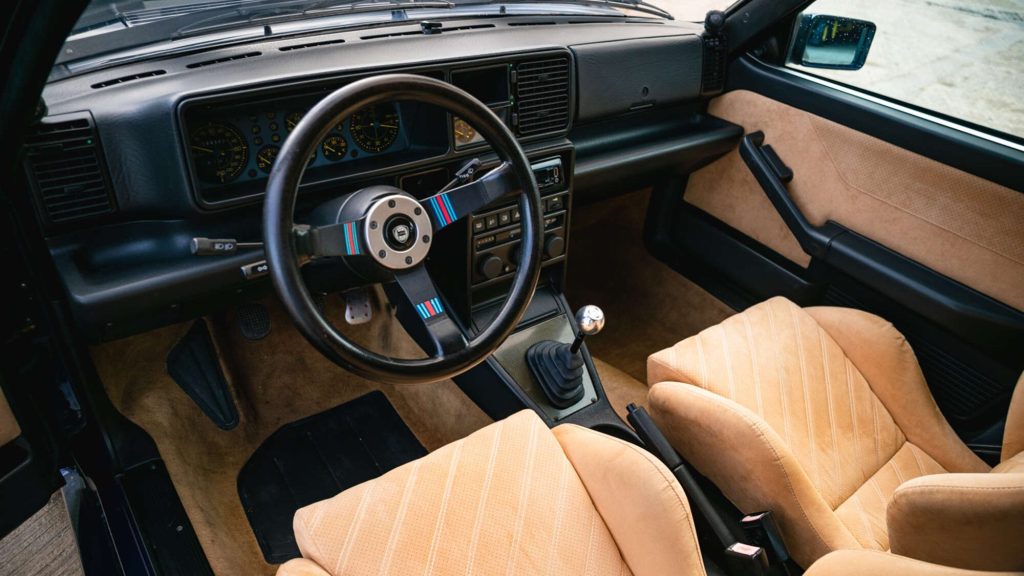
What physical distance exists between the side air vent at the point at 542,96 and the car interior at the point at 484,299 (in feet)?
0.04

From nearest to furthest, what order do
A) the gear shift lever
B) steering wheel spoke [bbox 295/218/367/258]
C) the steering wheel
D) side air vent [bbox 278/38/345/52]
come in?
1. the steering wheel
2. steering wheel spoke [bbox 295/218/367/258]
3. side air vent [bbox 278/38/345/52]
4. the gear shift lever

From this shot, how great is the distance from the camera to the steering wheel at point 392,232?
1.09 m

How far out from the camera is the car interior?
1222 mm

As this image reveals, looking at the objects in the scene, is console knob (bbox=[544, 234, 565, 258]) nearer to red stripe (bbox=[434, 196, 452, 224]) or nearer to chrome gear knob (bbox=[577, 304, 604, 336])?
chrome gear knob (bbox=[577, 304, 604, 336])

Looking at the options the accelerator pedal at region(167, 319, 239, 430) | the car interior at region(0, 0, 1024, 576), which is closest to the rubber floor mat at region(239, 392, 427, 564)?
the car interior at region(0, 0, 1024, 576)

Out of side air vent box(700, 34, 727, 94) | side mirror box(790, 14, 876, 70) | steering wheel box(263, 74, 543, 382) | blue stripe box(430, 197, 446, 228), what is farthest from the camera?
side air vent box(700, 34, 727, 94)

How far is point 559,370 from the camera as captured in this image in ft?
6.06

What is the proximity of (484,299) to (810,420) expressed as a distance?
0.94 meters

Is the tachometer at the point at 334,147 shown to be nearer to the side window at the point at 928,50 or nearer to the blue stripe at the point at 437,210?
the blue stripe at the point at 437,210

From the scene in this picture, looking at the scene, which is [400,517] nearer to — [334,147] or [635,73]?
[334,147]

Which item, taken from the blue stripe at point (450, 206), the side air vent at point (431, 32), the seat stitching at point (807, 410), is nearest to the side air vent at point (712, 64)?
the side air vent at point (431, 32)

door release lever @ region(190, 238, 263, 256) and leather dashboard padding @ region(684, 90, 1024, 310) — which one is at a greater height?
door release lever @ region(190, 238, 263, 256)

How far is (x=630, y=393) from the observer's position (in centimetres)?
236

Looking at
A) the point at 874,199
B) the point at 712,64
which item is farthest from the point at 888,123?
the point at 712,64
